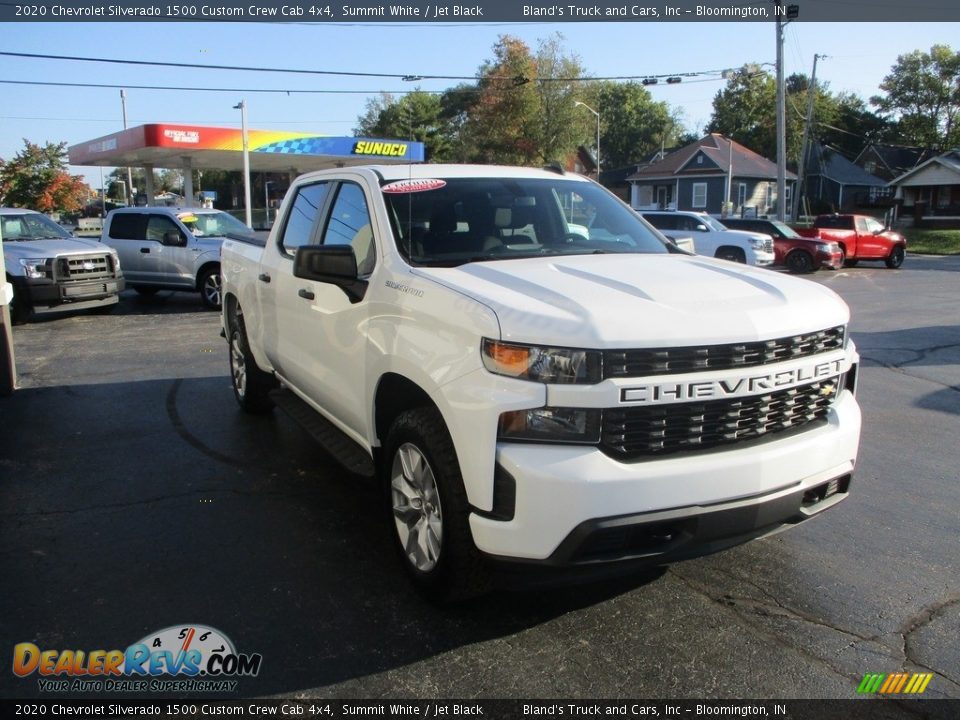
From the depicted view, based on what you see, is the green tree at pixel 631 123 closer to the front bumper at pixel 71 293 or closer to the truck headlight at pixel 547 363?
the front bumper at pixel 71 293

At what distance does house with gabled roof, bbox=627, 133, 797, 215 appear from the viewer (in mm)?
53438

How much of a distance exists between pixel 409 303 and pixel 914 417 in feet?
17.4

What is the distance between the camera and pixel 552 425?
283 centimetres

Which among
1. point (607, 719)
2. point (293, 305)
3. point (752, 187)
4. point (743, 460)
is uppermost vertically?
point (752, 187)

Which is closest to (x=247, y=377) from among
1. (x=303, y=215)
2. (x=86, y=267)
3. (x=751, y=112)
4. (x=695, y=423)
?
(x=303, y=215)

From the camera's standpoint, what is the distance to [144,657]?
3.13 metres

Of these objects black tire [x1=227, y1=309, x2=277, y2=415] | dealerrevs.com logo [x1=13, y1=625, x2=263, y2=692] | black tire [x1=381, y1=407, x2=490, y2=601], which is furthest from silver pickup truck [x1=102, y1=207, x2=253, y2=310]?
dealerrevs.com logo [x1=13, y1=625, x2=263, y2=692]

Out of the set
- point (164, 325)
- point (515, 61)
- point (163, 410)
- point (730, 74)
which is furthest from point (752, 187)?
point (163, 410)

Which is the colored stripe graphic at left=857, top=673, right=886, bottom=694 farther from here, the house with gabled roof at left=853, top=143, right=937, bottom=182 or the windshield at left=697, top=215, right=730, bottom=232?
the house with gabled roof at left=853, top=143, right=937, bottom=182

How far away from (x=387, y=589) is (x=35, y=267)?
462 inches

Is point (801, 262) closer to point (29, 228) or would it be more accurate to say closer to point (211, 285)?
point (211, 285)

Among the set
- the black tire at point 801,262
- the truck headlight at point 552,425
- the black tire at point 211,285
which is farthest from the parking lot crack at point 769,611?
the black tire at point 801,262

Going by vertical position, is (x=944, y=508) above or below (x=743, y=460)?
below

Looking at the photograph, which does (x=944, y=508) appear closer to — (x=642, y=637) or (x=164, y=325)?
(x=642, y=637)
